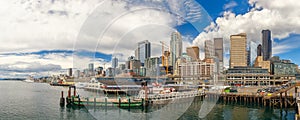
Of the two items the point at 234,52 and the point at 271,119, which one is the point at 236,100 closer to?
the point at 271,119

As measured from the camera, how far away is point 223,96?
3825 centimetres

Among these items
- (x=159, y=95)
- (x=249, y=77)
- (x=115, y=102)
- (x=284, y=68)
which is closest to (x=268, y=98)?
(x=159, y=95)

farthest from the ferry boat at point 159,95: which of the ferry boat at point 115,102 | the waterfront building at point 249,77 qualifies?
the waterfront building at point 249,77

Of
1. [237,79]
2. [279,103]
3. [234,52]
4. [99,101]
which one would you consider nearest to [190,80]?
[237,79]

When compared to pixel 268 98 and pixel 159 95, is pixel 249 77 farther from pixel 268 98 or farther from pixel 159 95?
pixel 159 95

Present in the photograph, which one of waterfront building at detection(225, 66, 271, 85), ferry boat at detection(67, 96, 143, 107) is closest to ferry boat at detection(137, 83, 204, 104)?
ferry boat at detection(67, 96, 143, 107)

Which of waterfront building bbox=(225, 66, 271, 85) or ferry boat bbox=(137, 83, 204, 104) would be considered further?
waterfront building bbox=(225, 66, 271, 85)

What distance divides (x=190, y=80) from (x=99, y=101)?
4330 cm

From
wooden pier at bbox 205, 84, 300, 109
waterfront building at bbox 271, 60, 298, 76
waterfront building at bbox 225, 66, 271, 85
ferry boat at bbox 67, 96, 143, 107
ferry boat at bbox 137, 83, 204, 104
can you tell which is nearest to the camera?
ferry boat at bbox 67, 96, 143, 107

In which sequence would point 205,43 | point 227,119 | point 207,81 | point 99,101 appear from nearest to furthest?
1. point 205,43
2. point 227,119
3. point 99,101
4. point 207,81

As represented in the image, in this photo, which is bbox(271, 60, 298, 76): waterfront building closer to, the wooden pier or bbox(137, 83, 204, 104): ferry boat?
the wooden pier

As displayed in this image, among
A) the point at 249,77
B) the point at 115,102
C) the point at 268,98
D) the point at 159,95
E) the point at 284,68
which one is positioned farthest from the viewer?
the point at 284,68

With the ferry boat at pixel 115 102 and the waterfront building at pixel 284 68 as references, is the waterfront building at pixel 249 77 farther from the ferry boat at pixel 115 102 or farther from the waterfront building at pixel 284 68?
the ferry boat at pixel 115 102

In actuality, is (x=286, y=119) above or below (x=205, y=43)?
below
